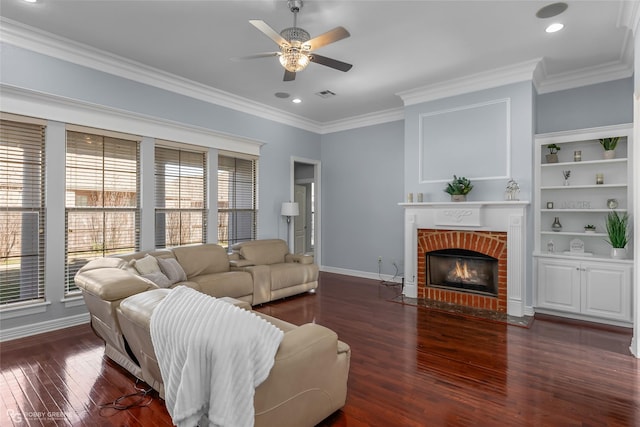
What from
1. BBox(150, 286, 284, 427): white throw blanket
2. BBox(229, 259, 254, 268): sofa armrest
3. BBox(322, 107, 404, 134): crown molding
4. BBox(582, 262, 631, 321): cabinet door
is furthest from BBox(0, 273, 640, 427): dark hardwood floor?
BBox(322, 107, 404, 134): crown molding

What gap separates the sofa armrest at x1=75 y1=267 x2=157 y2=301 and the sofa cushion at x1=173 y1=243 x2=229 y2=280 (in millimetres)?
1776

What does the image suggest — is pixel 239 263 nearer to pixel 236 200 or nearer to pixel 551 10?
pixel 236 200

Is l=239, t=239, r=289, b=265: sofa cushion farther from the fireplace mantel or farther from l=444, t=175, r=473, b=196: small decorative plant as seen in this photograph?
l=444, t=175, r=473, b=196: small decorative plant

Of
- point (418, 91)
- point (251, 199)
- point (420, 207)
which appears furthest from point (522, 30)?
point (251, 199)

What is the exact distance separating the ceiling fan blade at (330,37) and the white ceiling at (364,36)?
52 centimetres

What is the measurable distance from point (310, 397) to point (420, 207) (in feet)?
12.6

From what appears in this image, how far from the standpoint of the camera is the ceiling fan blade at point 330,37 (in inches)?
104

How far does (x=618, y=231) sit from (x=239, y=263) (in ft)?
16.2

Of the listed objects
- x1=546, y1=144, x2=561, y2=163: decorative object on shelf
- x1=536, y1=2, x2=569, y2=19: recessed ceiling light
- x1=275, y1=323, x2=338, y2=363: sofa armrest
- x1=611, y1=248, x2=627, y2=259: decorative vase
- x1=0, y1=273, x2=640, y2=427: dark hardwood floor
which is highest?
x1=536, y1=2, x2=569, y2=19: recessed ceiling light

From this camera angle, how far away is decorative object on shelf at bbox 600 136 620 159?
4195 mm

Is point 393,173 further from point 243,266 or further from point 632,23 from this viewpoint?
point 632,23

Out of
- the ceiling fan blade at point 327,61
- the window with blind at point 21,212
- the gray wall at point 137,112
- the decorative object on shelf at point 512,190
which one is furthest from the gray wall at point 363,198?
the window with blind at point 21,212

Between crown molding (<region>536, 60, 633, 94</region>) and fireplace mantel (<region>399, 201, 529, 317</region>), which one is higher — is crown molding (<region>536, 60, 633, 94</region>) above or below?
above

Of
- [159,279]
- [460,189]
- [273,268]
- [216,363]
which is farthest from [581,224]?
[159,279]
